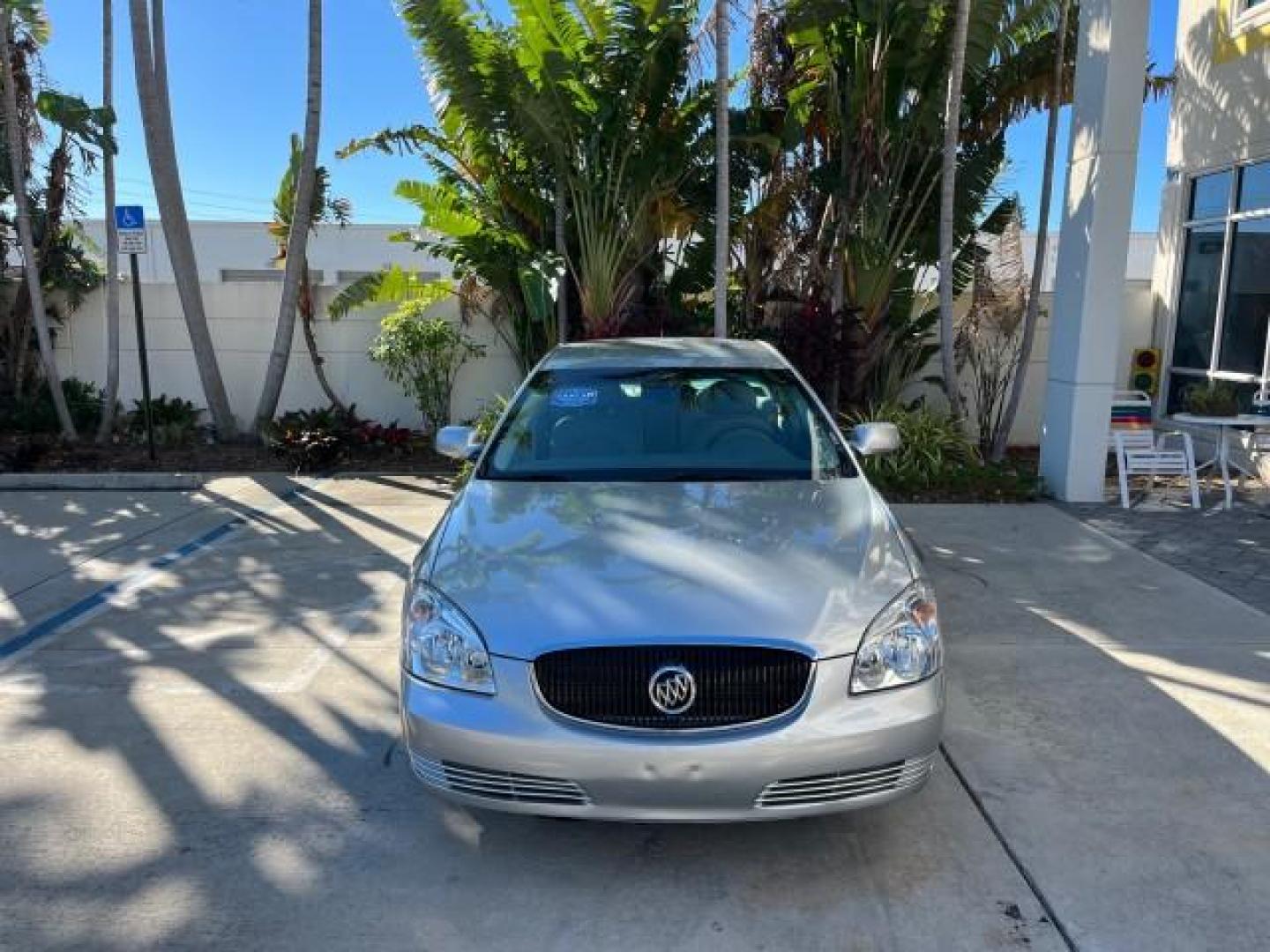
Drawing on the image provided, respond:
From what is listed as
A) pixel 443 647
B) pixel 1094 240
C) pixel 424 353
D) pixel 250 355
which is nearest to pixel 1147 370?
pixel 1094 240

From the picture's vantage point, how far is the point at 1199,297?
1098cm

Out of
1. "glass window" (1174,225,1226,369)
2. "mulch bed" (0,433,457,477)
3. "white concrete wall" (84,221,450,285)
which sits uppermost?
"white concrete wall" (84,221,450,285)

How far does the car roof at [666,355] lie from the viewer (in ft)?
16.1

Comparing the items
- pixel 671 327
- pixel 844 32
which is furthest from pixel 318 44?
pixel 844 32

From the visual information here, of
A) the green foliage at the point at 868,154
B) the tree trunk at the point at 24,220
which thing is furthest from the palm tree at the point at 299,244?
the green foliage at the point at 868,154

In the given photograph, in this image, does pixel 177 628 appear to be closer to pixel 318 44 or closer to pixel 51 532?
pixel 51 532

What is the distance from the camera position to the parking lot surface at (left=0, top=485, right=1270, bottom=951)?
2905 millimetres

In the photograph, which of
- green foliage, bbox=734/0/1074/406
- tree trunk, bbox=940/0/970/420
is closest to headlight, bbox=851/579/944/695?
green foliage, bbox=734/0/1074/406

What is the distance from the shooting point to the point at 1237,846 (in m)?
3.28

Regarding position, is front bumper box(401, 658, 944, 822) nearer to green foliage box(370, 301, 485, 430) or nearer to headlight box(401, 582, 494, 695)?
headlight box(401, 582, 494, 695)

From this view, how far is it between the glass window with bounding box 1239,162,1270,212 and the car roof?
7.58m

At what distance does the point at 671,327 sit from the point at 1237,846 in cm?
801

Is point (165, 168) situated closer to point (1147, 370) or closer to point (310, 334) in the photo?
point (310, 334)

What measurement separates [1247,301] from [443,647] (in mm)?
10472
